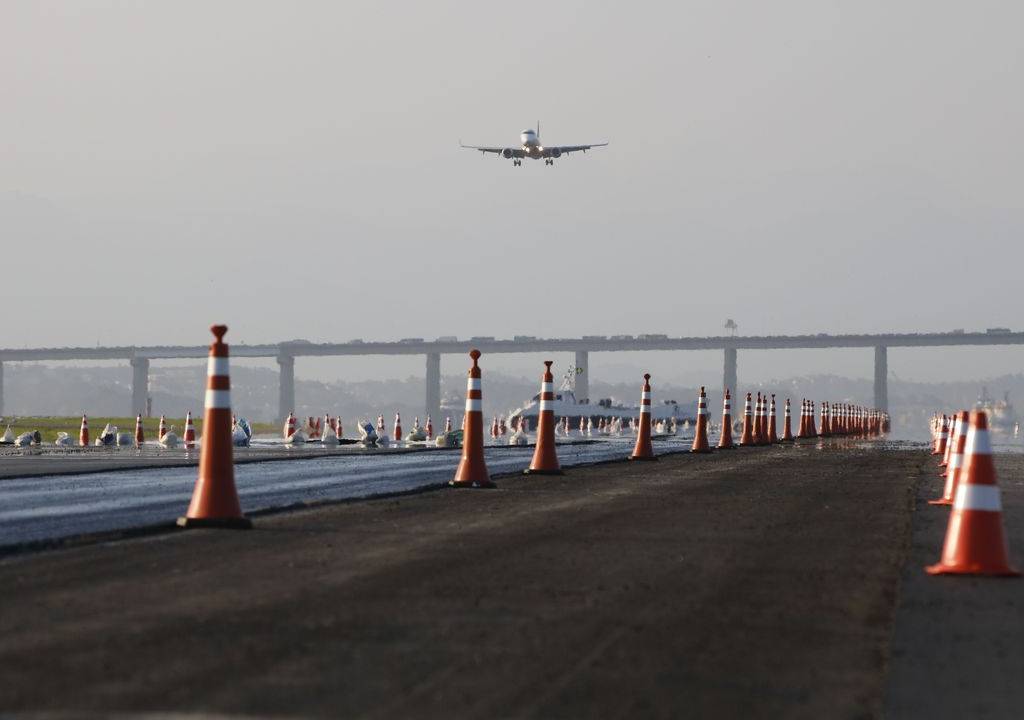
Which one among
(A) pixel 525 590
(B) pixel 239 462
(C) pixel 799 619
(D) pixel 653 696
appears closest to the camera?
(D) pixel 653 696

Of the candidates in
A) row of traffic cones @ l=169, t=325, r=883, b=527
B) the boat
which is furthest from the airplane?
row of traffic cones @ l=169, t=325, r=883, b=527

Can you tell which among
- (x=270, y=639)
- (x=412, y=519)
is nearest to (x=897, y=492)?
(x=412, y=519)

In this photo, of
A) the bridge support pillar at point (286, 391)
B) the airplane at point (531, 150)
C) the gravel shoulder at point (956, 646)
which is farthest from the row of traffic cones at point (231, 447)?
the bridge support pillar at point (286, 391)

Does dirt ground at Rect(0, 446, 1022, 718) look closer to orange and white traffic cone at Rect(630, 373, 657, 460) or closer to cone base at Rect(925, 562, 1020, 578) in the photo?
cone base at Rect(925, 562, 1020, 578)

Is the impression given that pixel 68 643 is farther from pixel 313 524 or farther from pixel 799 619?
pixel 313 524

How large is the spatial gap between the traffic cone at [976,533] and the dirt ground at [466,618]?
36cm

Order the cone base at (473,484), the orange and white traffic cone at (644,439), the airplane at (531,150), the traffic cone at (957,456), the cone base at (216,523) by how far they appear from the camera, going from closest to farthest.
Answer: the cone base at (216,523) < the traffic cone at (957,456) < the cone base at (473,484) < the orange and white traffic cone at (644,439) < the airplane at (531,150)

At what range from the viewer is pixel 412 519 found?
11086 mm

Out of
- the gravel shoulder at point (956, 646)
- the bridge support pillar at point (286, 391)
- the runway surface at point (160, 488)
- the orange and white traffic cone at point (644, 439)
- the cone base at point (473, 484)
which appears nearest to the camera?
the gravel shoulder at point (956, 646)

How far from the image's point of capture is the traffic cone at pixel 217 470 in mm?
10336

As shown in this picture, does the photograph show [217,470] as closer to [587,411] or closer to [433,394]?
Answer: [587,411]

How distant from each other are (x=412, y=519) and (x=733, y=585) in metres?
3.87

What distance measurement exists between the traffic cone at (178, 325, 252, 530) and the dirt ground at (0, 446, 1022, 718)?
11.2 inches

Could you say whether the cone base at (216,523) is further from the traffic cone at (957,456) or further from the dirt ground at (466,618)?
the traffic cone at (957,456)
